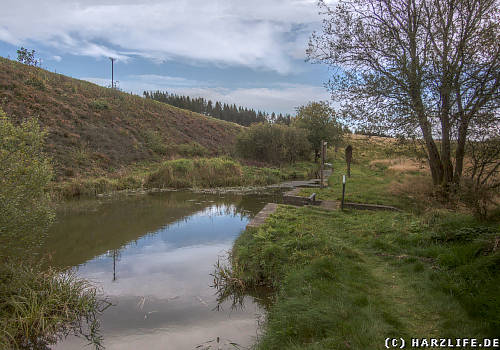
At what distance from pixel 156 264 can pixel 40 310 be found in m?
3.10

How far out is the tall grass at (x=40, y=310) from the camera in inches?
170

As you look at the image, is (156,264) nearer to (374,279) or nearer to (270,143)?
(374,279)

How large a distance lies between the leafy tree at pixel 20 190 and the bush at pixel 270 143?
26286mm

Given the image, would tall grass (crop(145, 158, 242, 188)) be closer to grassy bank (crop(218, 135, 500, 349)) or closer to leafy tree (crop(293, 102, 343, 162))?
grassy bank (crop(218, 135, 500, 349))

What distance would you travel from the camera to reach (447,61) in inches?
330

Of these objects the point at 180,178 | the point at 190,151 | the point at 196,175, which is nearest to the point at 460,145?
the point at 196,175

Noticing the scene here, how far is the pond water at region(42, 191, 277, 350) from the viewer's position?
4.66 metres

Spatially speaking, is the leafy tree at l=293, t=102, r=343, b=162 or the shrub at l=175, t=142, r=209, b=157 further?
the leafy tree at l=293, t=102, r=343, b=162

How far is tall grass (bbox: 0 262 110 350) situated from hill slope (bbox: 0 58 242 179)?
54.0 feet

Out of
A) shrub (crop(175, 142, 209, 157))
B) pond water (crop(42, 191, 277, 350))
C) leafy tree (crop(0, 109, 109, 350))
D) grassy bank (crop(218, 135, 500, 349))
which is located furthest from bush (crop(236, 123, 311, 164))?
leafy tree (crop(0, 109, 109, 350))

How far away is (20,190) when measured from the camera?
4973 mm

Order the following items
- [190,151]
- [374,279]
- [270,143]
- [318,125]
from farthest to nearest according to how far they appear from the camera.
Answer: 1. [318,125]
2. [190,151]
3. [270,143]
4. [374,279]

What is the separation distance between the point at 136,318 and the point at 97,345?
74cm

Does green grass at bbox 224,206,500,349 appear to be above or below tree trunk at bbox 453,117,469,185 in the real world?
below
